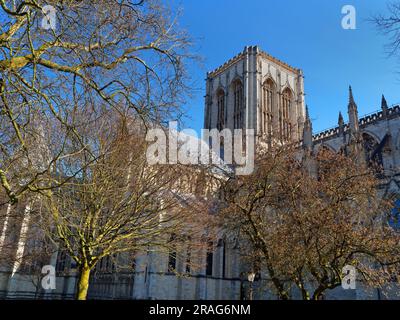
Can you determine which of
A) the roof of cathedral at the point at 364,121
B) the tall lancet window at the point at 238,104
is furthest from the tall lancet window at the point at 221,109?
the roof of cathedral at the point at 364,121

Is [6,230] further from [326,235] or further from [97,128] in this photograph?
[326,235]

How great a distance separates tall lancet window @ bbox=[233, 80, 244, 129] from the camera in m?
45.2

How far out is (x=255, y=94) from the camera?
144 ft

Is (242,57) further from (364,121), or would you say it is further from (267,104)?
(364,121)

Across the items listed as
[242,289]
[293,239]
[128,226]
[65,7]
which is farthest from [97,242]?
[242,289]

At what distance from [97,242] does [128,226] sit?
145 cm

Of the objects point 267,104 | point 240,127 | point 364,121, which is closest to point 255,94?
point 267,104

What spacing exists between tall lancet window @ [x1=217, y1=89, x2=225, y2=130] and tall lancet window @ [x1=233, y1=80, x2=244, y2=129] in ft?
7.23

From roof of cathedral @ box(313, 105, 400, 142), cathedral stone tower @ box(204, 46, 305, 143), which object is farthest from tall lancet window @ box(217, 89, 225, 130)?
roof of cathedral @ box(313, 105, 400, 142)

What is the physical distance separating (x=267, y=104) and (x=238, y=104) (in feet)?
12.7

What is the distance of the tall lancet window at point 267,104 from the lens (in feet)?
144

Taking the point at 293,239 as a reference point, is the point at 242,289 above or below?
below
